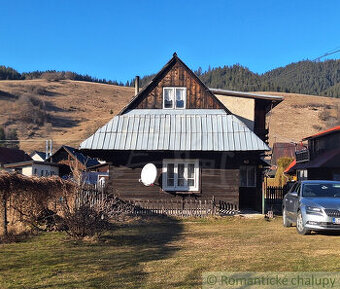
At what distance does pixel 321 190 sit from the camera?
13320 millimetres

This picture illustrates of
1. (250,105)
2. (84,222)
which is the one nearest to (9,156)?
(250,105)

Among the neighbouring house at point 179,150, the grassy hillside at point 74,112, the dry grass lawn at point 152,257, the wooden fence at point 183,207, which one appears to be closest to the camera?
the dry grass lawn at point 152,257

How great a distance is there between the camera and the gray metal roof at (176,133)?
61.1ft

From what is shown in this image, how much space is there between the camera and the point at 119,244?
34.3 feet

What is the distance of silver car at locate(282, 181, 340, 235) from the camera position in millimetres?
11508

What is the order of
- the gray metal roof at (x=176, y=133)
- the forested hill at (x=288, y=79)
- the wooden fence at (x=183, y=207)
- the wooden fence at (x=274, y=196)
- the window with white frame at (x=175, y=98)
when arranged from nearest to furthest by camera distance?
the wooden fence at (x=183, y=207) → the gray metal roof at (x=176, y=133) → the window with white frame at (x=175, y=98) → the wooden fence at (x=274, y=196) → the forested hill at (x=288, y=79)

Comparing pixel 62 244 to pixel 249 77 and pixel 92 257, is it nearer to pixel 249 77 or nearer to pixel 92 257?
pixel 92 257

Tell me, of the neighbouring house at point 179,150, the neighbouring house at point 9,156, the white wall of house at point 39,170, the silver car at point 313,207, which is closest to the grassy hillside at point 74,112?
the neighbouring house at point 9,156

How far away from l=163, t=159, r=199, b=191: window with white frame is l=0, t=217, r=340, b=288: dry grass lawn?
6.26 meters

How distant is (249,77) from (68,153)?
105 m

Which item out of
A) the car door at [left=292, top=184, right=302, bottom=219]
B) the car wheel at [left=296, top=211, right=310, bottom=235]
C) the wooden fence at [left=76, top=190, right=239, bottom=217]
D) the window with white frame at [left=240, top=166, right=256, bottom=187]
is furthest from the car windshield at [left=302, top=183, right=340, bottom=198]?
the window with white frame at [left=240, top=166, right=256, bottom=187]

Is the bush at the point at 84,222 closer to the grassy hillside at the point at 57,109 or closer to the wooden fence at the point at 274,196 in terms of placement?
the wooden fence at the point at 274,196

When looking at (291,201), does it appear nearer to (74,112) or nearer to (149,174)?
(149,174)

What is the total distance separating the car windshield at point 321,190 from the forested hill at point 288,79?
122m
